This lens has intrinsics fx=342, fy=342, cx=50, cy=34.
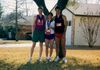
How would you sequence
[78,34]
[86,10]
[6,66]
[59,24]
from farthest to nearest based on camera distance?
1. [86,10]
2. [78,34]
3. [59,24]
4. [6,66]

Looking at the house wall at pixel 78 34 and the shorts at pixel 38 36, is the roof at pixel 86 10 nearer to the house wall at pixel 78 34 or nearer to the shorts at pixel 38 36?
the house wall at pixel 78 34

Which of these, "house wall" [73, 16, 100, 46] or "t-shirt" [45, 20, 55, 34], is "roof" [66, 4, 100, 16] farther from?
"t-shirt" [45, 20, 55, 34]

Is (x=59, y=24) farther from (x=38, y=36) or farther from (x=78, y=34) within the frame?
(x=78, y=34)

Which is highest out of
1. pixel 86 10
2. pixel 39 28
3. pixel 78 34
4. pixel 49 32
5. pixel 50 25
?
pixel 86 10

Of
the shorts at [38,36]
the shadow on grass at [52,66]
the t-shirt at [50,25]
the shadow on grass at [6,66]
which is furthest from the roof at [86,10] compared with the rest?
the shadow on grass at [52,66]

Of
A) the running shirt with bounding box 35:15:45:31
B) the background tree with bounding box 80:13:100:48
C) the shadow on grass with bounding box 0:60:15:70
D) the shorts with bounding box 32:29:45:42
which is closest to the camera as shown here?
the shadow on grass with bounding box 0:60:15:70

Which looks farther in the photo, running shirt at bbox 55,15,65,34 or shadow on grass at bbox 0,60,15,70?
running shirt at bbox 55,15,65,34

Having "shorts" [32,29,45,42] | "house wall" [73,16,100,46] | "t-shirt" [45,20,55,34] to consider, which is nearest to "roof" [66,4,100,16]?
"house wall" [73,16,100,46]

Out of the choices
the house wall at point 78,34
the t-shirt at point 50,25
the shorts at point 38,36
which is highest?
the t-shirt at point 50,25

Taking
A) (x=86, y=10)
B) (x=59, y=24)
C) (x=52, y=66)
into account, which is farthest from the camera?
(x=86, y=10)

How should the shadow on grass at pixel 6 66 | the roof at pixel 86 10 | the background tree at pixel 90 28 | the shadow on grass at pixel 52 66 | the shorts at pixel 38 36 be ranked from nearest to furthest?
the shadow on grass at pixel 52 66 < the shadow on grass at pixel 6 66 < the shorts at pixel 38 36 < the background tree at pixel 90 28 < the roof at pixel 86 10

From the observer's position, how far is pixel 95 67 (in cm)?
1277

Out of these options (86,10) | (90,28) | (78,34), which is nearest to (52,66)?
Result: (90,28)

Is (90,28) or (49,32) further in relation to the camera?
(90,28)
